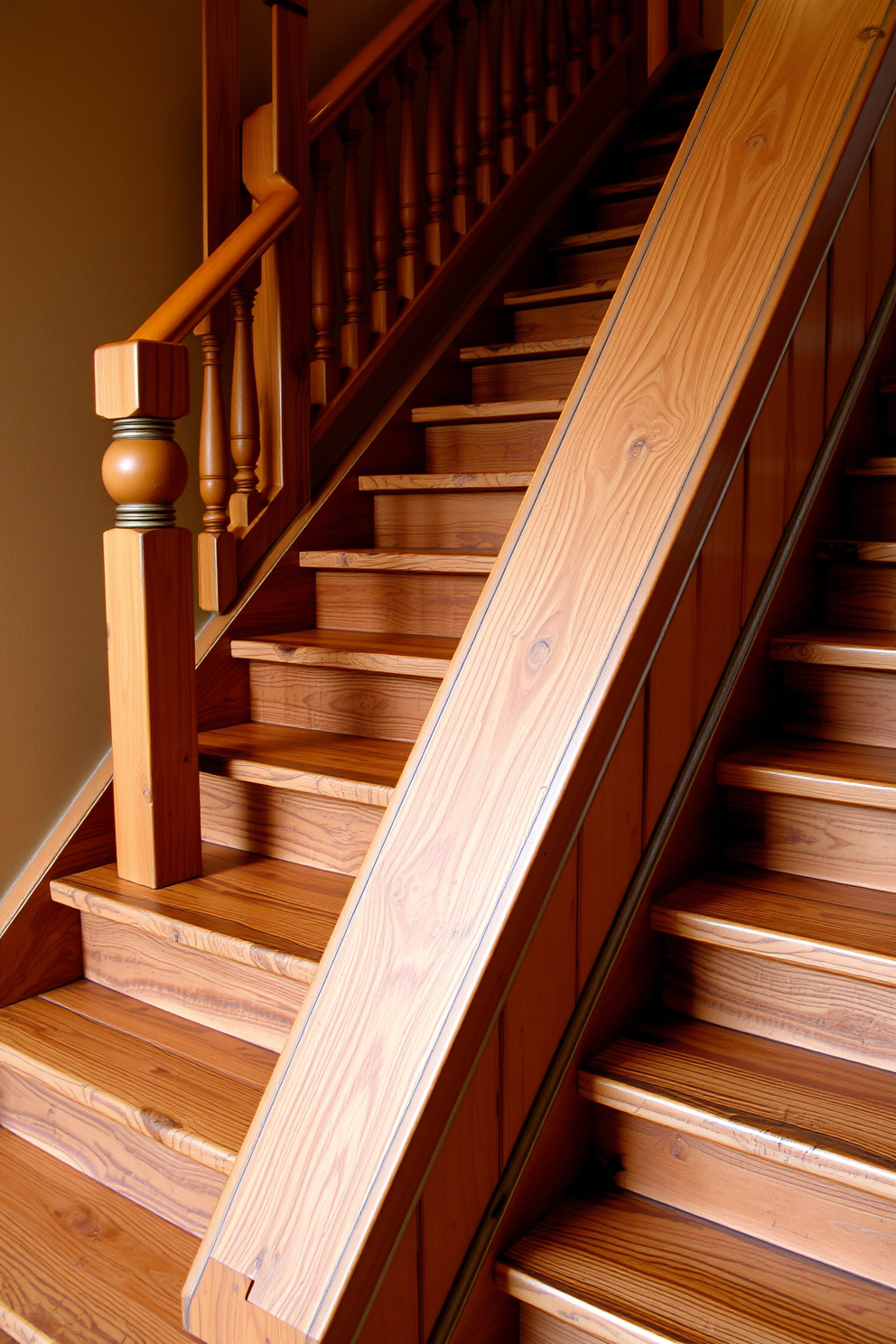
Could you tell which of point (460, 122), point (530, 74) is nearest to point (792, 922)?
point (460, 122)

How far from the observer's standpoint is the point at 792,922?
4.22 ft

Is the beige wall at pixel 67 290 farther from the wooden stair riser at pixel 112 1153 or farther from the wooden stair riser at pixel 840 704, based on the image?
the wooden stair riser at pixel 840 704

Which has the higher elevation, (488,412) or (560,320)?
(560,320)

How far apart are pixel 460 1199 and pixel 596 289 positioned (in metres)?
2.37

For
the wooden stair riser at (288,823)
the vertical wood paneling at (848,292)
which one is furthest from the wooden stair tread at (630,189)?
the wooden stair riser at (288,823)

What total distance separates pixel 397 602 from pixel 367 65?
4.20 feet

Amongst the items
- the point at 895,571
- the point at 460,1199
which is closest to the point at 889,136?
the point at 895,571

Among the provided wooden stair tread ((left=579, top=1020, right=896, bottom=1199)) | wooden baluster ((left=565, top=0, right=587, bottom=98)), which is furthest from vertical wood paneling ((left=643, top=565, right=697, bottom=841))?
wooden baluster ((left=565, top=0, right=587, bottom=98))

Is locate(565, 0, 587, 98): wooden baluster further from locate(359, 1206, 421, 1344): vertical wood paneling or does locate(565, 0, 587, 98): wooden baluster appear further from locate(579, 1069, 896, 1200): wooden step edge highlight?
locate(359, 1206, 421, 1344): vertical wood paneling

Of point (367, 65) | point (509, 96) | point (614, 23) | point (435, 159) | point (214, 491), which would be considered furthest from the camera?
point (614, 23)

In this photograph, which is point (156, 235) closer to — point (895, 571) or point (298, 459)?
point (298, 459)

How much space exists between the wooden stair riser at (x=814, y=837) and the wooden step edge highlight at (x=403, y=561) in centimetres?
A: 79

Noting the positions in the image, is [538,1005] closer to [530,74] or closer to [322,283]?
[322,283]

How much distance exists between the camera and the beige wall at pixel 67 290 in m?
2.07
